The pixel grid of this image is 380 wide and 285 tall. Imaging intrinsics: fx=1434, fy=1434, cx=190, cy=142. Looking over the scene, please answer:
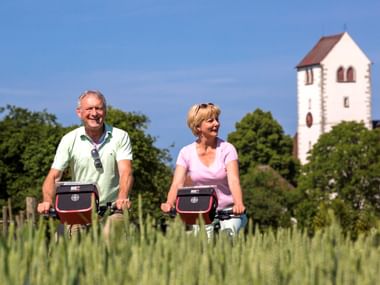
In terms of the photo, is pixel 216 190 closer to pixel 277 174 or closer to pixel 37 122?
pixel 37 122

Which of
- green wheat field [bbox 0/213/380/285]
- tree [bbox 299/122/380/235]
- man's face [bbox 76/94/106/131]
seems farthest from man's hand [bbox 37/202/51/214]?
tree [bbox 299/122/380/235]

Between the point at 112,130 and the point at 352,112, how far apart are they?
135 meters

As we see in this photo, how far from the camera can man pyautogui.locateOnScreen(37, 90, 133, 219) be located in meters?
8.90

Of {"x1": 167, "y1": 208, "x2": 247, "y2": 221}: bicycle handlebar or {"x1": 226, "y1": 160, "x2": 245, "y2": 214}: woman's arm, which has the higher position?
{"x1": 226, "y1": 160, "x2": 245, "y2": 214}: woman's arm

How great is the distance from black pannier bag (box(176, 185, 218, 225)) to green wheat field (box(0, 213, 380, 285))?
8.94 feet

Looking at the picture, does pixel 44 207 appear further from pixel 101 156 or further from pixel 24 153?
pixel 24 153

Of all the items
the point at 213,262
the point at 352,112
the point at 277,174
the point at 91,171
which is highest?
the point at 352,112

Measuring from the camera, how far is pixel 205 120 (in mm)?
9289

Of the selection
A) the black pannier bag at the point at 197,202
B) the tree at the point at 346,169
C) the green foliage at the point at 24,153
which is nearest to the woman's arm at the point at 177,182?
the black pannier bag at the point at 197,202

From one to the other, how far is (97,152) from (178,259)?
150 inches

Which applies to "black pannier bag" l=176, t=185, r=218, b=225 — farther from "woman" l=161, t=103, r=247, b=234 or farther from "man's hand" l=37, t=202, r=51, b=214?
"man's hand" l=37, t=202, r=51, b=214

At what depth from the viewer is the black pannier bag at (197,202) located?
895 centimetres

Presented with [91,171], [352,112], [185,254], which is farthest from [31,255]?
[352,112]

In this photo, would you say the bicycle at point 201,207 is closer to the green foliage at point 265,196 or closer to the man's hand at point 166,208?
the man's hand at point 166,208
